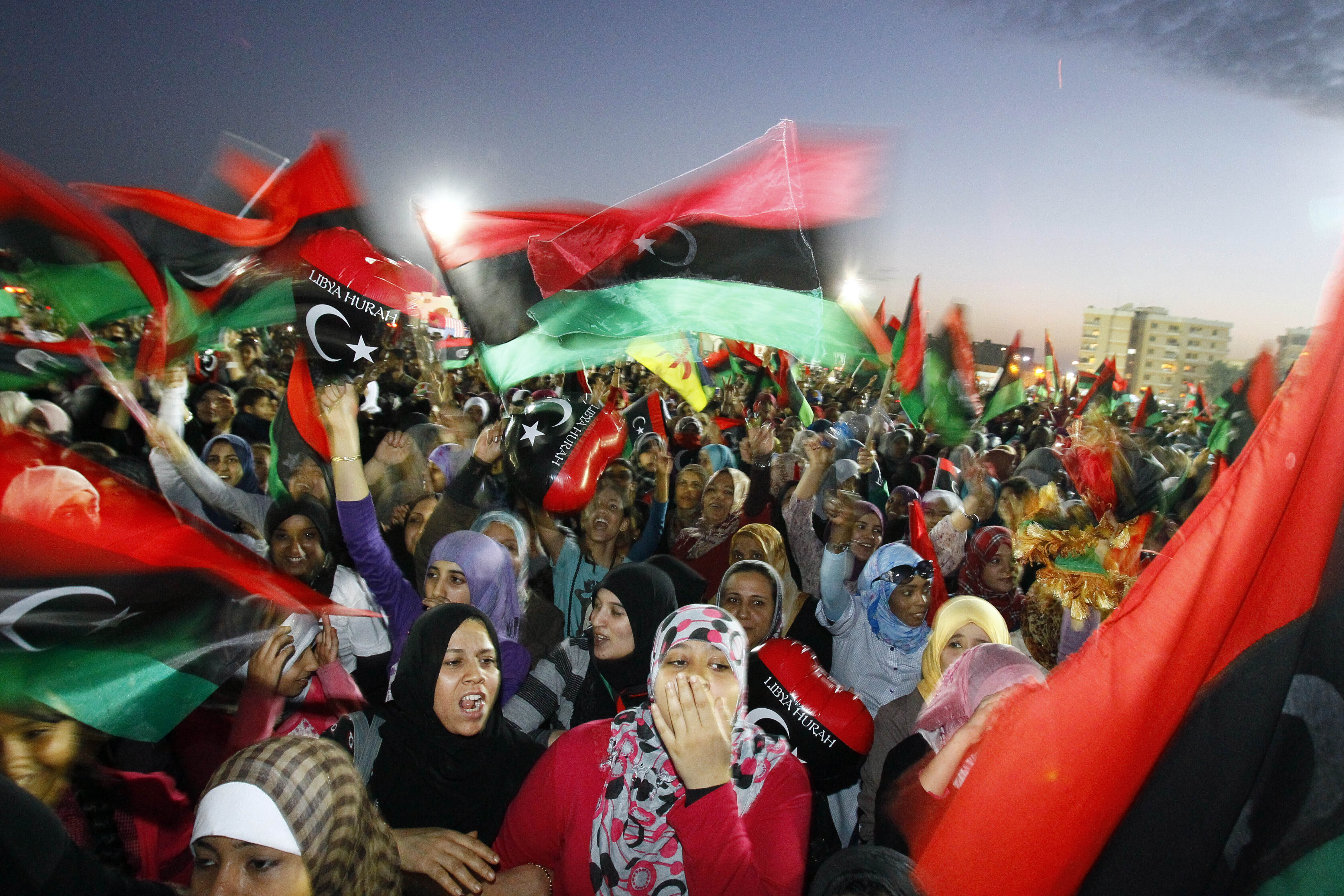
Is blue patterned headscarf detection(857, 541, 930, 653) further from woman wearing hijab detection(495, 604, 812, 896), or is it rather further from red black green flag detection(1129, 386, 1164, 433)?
red black green flag detection(1129, 386, 1164, 433)

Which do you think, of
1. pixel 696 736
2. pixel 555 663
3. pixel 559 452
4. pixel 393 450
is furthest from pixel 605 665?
pixel 393 450

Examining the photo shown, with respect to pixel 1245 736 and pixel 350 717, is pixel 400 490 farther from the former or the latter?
pixel 1245 736

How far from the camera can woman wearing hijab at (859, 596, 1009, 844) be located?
2.84 metres

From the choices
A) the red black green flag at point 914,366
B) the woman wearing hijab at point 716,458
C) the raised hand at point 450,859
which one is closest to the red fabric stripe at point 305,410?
the raised hand at point 450,859

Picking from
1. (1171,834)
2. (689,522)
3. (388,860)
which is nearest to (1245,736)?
(1171,834)

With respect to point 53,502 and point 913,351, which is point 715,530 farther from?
point 53,502

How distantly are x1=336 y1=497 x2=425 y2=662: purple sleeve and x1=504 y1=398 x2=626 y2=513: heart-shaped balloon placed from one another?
44.4 inches

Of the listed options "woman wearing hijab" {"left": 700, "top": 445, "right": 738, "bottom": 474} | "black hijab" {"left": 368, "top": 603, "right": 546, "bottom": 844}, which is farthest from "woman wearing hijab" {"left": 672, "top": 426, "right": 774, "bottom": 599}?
"black hijab" {"left": 368, "top": 603, "right": 546, "bottom": 844}

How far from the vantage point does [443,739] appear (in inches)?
93.7

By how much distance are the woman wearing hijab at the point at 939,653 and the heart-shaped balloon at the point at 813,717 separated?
143 mm

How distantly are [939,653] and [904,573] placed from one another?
0.65 m

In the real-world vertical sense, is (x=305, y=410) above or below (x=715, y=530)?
above

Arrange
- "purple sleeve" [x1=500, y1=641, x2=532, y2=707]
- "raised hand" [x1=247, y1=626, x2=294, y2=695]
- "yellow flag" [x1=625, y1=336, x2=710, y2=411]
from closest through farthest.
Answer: "raised hand" [x1=247, y1=626, x2=294, y2=695], "purple sleeve" [x1=500, y1=641, x2=532, y2=707], "yellow flag" [x1=625, y1=336, x2=710, y2=411]

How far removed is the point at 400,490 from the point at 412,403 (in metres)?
3.86
